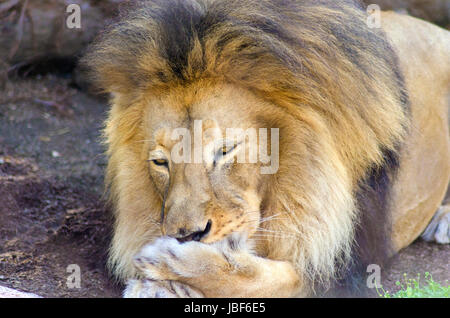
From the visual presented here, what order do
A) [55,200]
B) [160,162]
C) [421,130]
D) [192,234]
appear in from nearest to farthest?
[192,234]
[160,162]
[421,130]
[55,200]

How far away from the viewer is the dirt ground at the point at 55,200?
3.88 m

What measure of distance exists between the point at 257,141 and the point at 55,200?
2248 mm

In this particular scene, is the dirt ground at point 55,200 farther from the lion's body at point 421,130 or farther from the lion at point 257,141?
the lion at point 257,141

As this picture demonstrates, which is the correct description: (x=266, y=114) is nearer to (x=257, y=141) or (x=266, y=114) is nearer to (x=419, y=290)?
A: (x=257, y=141)

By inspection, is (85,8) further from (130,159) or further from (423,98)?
(423,98)

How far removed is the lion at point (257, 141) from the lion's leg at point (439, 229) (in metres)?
1.05

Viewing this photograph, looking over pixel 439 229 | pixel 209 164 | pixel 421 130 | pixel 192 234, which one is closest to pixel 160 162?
pixel 209 164

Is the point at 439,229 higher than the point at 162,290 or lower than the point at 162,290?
lower

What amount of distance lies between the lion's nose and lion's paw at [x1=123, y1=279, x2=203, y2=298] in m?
0.21

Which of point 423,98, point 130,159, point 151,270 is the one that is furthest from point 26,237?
point 423,98

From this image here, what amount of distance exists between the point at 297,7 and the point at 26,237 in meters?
2.34

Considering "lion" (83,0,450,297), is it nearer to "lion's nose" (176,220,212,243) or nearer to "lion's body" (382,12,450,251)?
"lion's nose" (176,220,212,243)

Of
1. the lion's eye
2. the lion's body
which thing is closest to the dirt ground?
the lion's body

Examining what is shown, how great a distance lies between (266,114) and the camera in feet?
10.5
